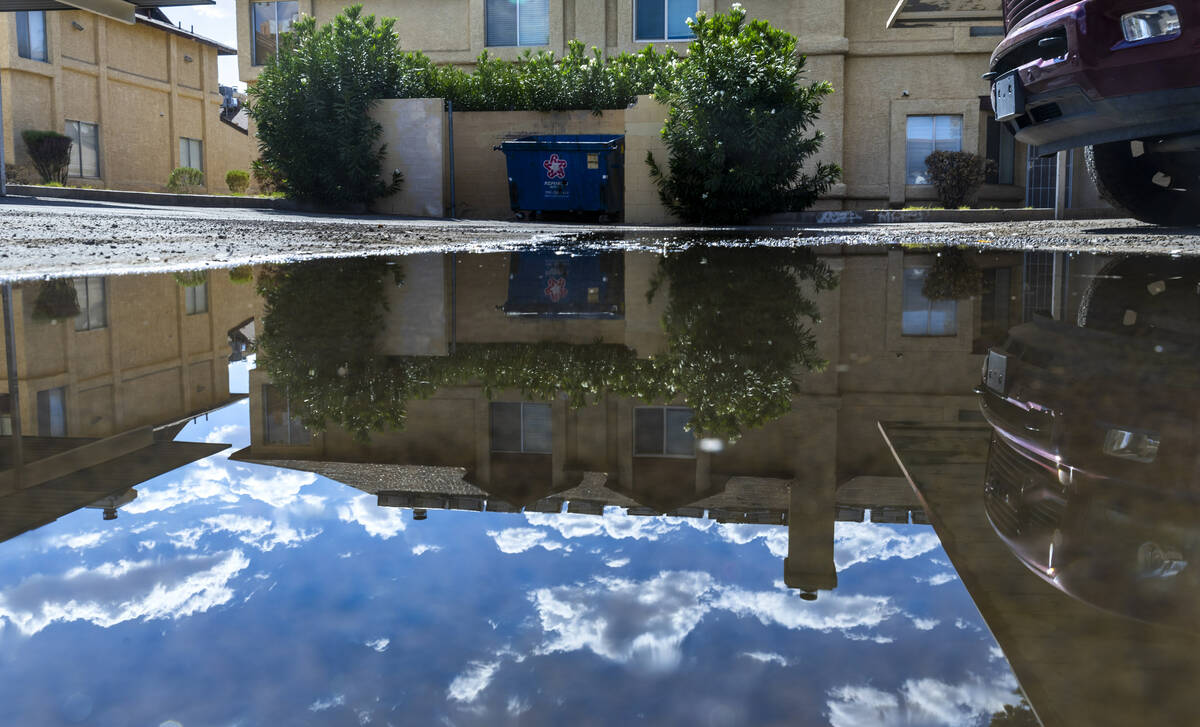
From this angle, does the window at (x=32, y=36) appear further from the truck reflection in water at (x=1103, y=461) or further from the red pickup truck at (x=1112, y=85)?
the truck reflection in water at (x=1103, y=461)

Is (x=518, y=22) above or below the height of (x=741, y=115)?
above

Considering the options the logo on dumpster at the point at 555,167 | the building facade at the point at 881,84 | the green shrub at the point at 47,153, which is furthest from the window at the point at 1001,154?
the green shrub at the point at 47,153

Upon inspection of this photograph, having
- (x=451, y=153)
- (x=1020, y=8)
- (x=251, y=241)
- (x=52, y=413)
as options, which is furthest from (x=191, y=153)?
(x=52, y=413)

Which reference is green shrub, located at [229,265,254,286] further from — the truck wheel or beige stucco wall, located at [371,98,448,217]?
beige stucco wall, located at [371,98,448,217]

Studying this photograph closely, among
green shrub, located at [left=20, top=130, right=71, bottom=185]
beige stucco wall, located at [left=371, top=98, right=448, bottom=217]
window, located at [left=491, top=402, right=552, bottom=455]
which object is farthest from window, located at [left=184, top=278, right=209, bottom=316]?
green shrub, located at [left=20, top=130, right=71, bottom=185]

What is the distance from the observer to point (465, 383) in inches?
92.5

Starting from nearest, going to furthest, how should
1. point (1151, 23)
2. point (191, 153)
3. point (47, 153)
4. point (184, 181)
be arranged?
point (1151, 23), point (47, 153), point (184, 181), point (191, 153)

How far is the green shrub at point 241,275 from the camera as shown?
4.78 meters

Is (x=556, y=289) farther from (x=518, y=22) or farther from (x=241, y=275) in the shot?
(x=518, y=22)

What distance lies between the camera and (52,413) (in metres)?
2.00

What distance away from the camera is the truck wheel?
24.1 ft

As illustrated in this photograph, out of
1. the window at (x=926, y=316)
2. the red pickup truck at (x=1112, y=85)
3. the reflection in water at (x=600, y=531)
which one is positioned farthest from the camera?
the red pickup truck at (x=1112, y=85)

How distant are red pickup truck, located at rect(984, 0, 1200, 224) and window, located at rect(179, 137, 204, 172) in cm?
3298

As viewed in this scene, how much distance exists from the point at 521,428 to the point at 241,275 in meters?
3.73
